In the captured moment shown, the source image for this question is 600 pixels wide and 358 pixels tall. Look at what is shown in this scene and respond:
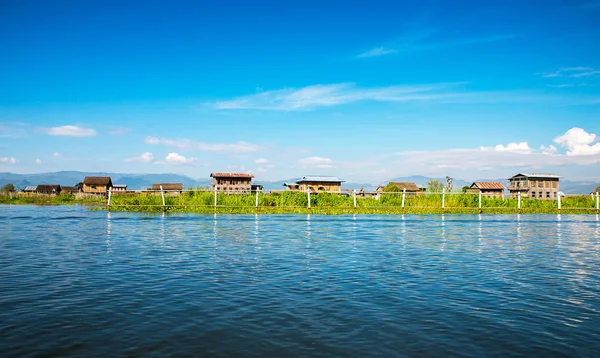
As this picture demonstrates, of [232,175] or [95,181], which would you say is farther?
[95,181]

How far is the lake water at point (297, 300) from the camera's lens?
528 cm

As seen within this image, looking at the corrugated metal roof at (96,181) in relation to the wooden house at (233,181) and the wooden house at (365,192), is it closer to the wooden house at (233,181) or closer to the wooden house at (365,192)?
the wooden house at (233,181)

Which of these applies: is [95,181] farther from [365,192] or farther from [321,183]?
[365,192]

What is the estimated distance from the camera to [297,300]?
23.8ft

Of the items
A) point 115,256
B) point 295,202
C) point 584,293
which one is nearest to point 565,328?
point 584,293

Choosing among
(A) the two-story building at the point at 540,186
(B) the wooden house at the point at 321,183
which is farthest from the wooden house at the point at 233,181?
(A) the two-story building at the point at 540,186

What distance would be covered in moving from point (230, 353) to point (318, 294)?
9.48 feet

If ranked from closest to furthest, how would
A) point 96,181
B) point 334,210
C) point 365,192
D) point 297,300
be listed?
point 297,300, point 365,192, point 334,210, point 96,181

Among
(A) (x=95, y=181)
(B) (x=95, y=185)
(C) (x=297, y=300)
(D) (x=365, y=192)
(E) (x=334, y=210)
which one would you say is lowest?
(C) (x=297, y=300)

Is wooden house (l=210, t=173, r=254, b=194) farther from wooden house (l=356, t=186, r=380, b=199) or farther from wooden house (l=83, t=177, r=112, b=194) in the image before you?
wooden house (l=356, t=186, r=380, b=199)

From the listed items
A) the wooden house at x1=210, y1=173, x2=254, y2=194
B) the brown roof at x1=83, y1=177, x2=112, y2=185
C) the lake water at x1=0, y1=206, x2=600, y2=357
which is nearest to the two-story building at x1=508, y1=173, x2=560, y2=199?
the wooden house at x1=210, y1=173, x2=254, y2=194

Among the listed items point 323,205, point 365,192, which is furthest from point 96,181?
point 365,192

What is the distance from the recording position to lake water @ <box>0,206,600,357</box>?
17.3ft

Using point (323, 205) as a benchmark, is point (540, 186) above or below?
above
